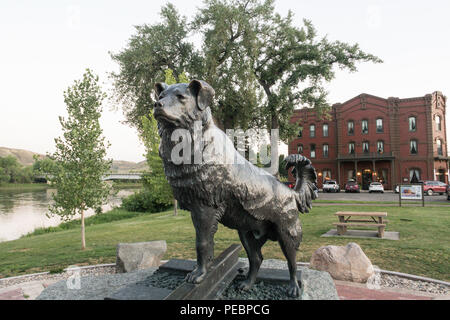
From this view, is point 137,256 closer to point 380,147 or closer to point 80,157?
point 80,157

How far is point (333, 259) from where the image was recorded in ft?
16.6

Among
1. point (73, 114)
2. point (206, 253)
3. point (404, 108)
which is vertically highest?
point (404, 108)

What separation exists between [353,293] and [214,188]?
319 centimetres

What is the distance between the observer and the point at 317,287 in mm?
3924

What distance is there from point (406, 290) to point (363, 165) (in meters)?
34.0

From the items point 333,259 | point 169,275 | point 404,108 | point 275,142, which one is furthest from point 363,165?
point 169,275

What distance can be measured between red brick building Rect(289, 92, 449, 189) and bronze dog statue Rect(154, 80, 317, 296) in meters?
32.0

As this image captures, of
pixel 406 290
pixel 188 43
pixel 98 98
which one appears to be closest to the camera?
pixel 406 290

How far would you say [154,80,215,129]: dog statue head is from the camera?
2.43 metres

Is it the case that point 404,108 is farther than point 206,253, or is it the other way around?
point 404,108

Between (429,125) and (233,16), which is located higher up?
(233,16)

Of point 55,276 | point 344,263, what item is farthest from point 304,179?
point 55,276

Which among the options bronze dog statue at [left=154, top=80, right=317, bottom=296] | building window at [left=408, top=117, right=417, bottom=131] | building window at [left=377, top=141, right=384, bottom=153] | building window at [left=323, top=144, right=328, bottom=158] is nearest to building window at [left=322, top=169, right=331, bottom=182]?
building window at [left=323, top=144, right=328, bottom=158]
